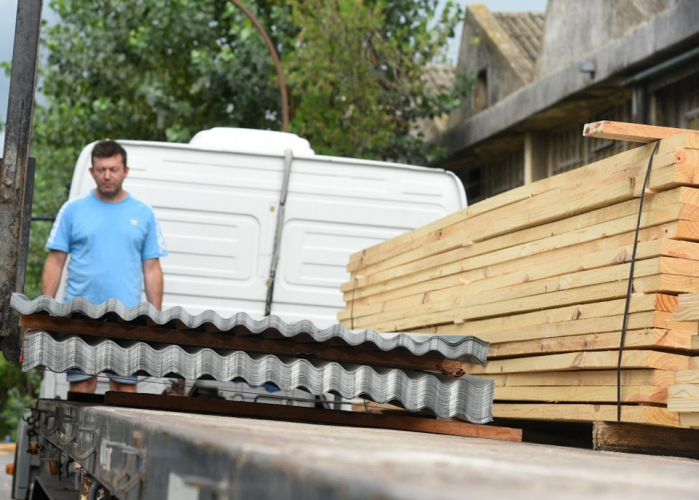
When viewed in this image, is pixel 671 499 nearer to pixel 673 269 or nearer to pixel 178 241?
pixel 673 269

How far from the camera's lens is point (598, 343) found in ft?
13.9

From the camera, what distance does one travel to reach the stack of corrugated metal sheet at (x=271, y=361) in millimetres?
3799

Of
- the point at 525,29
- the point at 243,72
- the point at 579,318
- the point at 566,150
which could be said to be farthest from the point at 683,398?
the point at 525,29

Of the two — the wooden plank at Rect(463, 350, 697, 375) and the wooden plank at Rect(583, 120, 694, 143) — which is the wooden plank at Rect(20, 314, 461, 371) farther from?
Answer: the wooden plank at Rect(583, 120, 694, 143)

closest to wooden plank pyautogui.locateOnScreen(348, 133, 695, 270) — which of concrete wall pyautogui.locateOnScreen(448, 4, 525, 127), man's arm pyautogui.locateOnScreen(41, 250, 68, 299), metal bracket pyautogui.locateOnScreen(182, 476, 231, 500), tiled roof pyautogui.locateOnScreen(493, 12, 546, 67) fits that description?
man's arm pyautogui.locateOnScreen(41, 250, 68, 299)

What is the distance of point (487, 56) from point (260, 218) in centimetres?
1190

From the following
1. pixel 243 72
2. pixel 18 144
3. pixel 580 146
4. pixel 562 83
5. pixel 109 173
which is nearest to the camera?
pixel 18 144

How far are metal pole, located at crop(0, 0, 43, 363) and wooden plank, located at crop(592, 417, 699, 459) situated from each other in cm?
250

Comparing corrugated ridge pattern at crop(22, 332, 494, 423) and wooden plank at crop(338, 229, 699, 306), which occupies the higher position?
wooden plank at crop(338, 229, 699, 306)

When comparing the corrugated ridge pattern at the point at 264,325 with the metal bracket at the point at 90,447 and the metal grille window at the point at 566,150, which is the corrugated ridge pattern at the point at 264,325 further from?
the metal grille window at the point at 566,150

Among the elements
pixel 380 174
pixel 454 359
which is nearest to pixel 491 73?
pixel 380 174

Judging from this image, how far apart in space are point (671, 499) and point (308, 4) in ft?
48.9

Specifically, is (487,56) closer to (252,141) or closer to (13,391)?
(252,141)

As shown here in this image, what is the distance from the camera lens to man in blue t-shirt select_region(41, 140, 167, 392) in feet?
21.9
